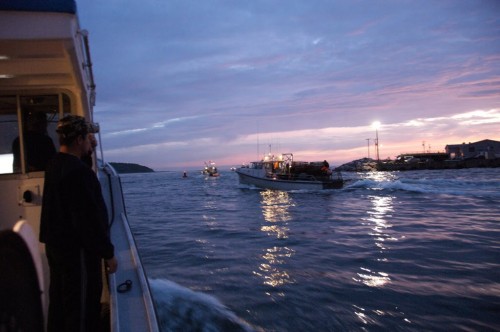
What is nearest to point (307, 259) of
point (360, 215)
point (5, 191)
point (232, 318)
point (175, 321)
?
point (232, 318)

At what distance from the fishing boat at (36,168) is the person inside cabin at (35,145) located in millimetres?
20

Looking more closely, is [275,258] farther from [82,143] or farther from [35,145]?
[82,143]

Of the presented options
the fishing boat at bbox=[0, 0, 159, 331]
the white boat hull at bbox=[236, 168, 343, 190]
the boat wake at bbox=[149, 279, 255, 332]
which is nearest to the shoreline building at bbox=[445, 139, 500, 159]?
the white boat hull at bbox=[236, 168, 343, 190]

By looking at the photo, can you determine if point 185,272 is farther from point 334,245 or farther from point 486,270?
point 486,270

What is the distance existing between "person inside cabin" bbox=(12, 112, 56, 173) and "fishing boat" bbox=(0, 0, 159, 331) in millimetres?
20

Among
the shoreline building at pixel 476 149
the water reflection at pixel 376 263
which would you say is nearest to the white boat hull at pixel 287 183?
the water reflection at pixel 376 263

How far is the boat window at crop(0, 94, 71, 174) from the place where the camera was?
15.0ft

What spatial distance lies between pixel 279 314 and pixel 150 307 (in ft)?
11.1

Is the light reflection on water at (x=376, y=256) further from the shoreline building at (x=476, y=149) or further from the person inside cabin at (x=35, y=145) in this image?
the shoreline building at (x=476, y=149)

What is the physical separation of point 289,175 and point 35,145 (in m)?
27.8

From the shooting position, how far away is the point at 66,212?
260cm

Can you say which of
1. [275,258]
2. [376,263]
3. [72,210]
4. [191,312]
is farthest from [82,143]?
[376,263]

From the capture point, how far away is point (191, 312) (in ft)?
18.5

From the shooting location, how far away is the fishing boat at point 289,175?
2998 centimetres
